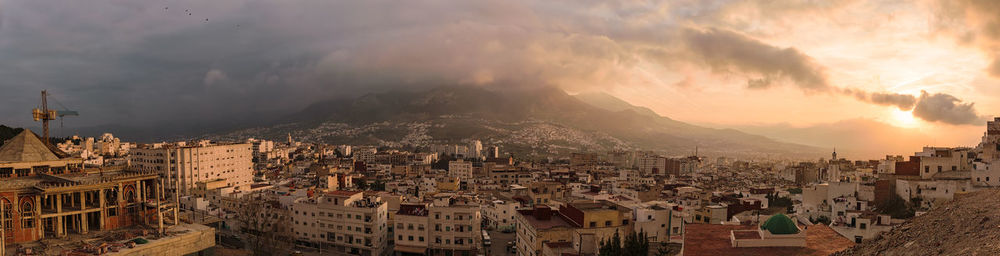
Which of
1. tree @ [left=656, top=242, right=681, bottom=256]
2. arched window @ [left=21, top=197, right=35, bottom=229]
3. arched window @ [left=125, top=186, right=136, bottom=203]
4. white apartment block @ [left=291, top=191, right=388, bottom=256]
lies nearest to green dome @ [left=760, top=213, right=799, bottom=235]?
tree @ [left=656, top=242, right=681, bottom=256]

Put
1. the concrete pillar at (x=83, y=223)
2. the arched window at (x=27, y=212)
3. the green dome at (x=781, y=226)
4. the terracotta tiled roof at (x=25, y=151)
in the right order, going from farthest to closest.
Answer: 1. the terracotta tiled roof at (x=25, y=151)
2. the concrete pillar at (x=83, y=223)
3. the arched window at (x=27, y=212)
4. the green dome at (x=781, y=226)

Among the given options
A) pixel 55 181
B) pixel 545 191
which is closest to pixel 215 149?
pixel 55 181

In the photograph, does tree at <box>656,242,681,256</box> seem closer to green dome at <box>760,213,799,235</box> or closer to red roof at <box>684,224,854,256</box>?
red roof at <box>684,224,854,256</box>

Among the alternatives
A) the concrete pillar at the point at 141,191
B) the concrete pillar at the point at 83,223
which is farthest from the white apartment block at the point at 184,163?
the concrete pillar at the point at 83,223

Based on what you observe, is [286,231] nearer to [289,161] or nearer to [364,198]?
[364,198]

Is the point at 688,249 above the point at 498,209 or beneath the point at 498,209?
above

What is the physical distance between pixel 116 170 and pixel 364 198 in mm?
16380

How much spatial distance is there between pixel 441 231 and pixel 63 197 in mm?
21773

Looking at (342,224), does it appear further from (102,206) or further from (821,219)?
(821,219)

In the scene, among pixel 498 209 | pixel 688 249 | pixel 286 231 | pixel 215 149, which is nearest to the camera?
pixel 688 249

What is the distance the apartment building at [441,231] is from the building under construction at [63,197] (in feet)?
46.9

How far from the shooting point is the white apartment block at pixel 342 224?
1501 inches

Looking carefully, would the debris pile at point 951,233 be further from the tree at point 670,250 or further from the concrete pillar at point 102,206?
the concrete pillar at point 102,206

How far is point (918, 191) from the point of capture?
38.6 meters
